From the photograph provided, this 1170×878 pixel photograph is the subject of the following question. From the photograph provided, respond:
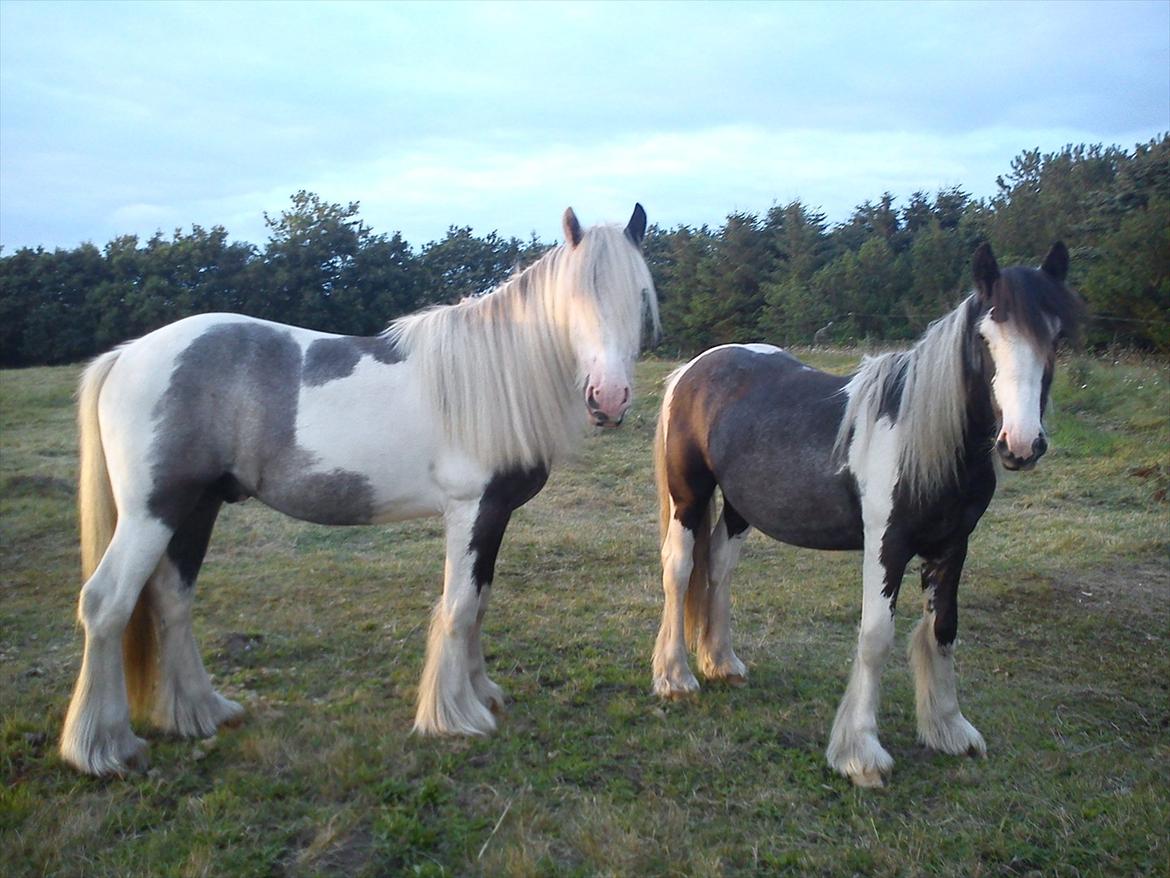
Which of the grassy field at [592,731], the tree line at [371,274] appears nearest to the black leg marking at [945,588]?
the grassy field at [592,731]

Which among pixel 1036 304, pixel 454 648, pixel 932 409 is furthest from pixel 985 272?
pixel 454 648

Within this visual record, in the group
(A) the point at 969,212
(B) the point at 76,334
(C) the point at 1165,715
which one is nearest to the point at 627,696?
(C) the point at 1165,715

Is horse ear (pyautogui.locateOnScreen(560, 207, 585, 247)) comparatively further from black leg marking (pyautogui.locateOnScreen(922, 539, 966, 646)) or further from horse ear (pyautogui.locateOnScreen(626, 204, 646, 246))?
black leg marking (pyautogui.locateOnScreen(922, 539, 966, 646))

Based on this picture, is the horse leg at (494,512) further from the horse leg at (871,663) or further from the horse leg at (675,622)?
the horse leg at (871,663)

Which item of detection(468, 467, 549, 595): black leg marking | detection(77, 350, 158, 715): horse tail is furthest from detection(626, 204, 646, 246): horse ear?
detection(77, 350, 158, 715): horse tail

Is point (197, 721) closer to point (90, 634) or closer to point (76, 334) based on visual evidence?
point (90, 634)

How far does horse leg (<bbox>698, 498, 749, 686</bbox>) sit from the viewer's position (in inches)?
173

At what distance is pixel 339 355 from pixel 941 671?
294 cm

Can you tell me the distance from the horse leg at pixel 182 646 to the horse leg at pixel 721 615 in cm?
233

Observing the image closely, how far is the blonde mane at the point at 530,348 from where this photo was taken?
134 inches

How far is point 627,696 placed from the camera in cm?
417

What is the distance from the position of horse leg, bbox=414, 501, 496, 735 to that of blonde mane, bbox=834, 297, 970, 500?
176 centimetres

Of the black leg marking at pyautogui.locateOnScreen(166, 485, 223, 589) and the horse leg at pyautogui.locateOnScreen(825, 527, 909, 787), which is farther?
the black leg marking at pyautogui.locateOnScreen(166, 485, 223, 589)

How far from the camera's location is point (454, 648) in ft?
11.9
